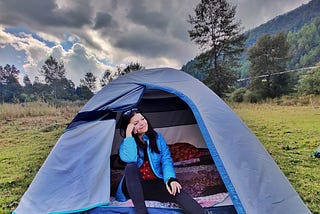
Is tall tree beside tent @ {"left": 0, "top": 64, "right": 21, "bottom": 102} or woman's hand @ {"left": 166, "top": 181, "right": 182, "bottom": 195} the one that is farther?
tall tree beside tent @ {"left": 0, "top": 64, "right": 21, "bottom": 102}

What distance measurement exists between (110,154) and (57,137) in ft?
9.79

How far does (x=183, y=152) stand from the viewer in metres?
2.88

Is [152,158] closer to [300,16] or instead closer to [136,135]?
[136,135]

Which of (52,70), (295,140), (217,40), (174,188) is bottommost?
(295,140)

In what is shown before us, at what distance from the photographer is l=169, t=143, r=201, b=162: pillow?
2829 millimetres

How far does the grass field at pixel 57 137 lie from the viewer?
110 inches

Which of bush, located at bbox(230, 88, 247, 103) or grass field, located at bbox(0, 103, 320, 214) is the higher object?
bush, located at bbox(230, 88, 247, 103)

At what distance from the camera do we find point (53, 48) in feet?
19.8

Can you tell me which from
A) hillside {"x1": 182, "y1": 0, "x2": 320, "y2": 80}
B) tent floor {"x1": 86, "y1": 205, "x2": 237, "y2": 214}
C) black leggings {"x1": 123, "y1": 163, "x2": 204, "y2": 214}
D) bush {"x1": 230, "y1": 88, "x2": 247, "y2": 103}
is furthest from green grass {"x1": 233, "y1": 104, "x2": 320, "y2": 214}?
hillside {"x1": 182, "y1": 0, "x2": 320, "y2": 80}

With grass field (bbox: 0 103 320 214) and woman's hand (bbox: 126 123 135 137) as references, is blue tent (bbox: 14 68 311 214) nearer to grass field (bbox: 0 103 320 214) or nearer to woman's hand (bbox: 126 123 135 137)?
woman's hand (bbox: 126 123 135 137)

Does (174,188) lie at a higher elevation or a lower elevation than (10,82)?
lower

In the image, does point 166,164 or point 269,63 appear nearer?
point 166,164

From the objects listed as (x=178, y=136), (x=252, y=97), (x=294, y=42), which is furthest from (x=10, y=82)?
(x=294, y=42)

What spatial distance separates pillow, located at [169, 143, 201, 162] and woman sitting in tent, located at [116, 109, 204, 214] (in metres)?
0.80
